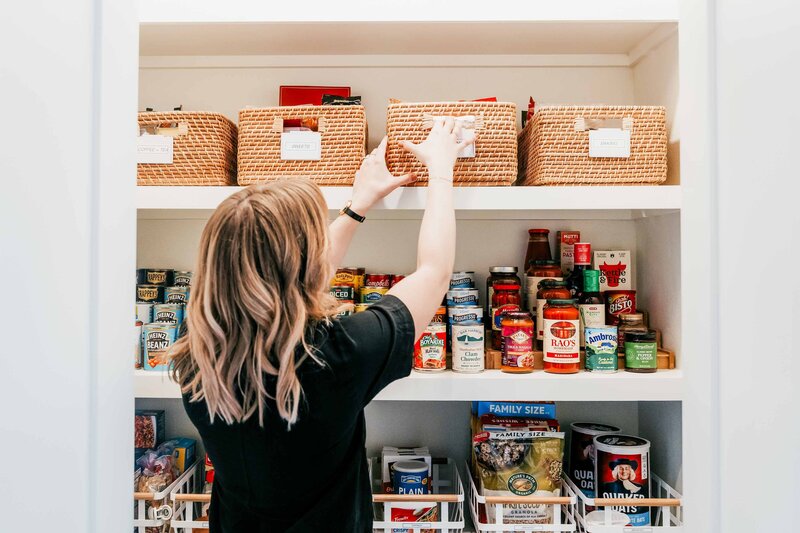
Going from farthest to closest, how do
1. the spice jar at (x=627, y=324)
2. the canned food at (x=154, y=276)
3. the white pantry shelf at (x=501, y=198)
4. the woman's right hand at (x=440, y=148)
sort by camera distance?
the canned food at (x=154, y=276) < the spice jar at (x=627, y=324) < the white pantry shelf at (x=501, y=198) < the woman's right hand at (x=440, y=148)

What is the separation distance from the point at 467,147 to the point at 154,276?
0.84m

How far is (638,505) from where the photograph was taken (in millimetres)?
1235

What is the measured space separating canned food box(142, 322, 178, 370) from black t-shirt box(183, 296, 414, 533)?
46 cm

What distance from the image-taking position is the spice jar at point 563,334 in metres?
1.25

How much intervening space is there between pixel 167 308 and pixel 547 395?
0.88 m

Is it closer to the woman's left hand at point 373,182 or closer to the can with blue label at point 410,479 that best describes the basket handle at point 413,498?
the can with blue label at point 410,479

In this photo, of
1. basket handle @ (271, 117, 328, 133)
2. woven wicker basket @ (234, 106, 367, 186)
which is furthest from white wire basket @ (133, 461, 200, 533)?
basket handle @ (271, 117, 328, 133)

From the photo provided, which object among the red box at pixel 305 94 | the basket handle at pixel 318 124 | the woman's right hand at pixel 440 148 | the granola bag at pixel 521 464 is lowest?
the granola bag at pixel 521 464

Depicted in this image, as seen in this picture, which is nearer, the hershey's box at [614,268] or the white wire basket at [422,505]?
the white wire basket at [422,505]

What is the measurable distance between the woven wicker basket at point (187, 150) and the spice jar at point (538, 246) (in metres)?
0.79

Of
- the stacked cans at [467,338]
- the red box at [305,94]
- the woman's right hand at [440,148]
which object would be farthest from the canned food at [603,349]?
the red box at [305,94]

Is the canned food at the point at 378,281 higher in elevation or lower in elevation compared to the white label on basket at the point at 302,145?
lower
